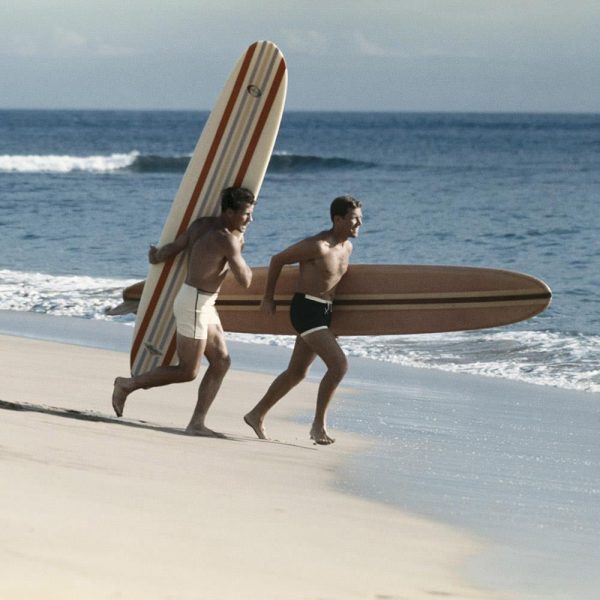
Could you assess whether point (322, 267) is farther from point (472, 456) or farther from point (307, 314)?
point (472, 456)

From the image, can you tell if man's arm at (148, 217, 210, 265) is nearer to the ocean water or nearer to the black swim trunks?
the black swim trunks

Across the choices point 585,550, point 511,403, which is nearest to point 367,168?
point 511,403

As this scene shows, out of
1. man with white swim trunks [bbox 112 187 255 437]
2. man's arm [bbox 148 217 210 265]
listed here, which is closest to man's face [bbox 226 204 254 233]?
man with white swim trunks [bbox 112 187 255 437]

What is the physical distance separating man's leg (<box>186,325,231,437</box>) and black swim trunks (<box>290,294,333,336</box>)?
1.30 ft

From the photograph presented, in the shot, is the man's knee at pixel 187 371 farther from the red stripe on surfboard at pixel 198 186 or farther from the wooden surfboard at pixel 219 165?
the red stripe on surfboard at pixel 198 186

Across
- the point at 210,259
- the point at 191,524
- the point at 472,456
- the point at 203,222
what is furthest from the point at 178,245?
the point at 191,524

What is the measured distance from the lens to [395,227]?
75.5 feet

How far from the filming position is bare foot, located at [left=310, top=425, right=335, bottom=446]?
607 centimetres

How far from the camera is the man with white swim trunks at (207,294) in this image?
19.0 feet

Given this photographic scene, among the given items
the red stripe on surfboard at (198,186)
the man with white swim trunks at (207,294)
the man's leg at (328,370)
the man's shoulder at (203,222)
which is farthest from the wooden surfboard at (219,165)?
the man's leg at (328,370)

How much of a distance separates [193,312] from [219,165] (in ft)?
3.91

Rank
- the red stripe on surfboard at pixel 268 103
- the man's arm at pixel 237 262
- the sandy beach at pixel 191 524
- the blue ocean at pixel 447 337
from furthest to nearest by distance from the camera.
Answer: the red stripe on surfboard at pixel 268 103 → the man's arm at pixel 237 262 → the blue ocean at pixel 447 337 → the sandy beach at pixel 191 524

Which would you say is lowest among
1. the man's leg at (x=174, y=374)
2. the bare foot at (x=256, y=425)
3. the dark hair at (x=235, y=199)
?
the bare foot at (x=256, y=425)

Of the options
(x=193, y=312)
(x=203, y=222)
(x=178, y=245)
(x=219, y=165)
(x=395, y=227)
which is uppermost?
(x=395, y=227)
